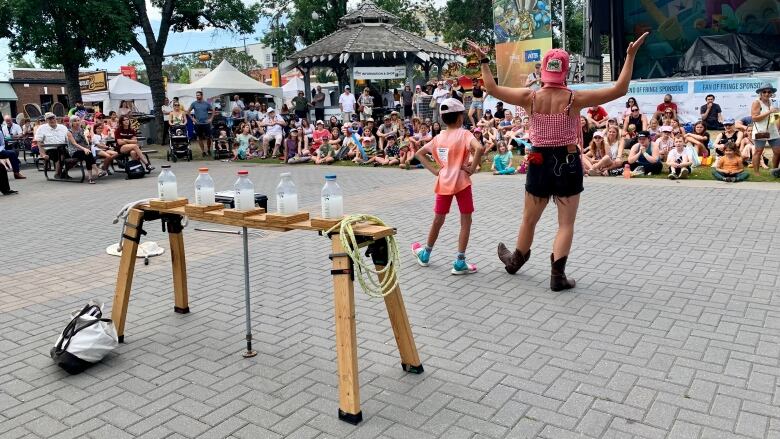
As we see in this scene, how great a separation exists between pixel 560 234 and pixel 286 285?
259cm

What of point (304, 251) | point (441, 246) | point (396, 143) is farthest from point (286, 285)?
point (396, 143)

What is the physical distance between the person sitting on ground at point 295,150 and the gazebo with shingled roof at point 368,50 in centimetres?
762

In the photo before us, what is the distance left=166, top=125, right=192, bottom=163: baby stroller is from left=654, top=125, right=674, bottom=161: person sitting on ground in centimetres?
1373

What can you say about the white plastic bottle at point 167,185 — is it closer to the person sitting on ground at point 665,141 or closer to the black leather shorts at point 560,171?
the black leather shorts at point 560,171

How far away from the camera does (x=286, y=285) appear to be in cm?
621

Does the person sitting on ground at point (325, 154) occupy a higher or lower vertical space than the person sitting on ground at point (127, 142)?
lower

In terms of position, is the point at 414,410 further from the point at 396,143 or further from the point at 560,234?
the point at 396,143

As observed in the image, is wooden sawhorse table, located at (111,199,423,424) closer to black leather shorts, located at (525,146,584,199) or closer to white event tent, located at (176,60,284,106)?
black leather shorts, located at (525,146,584,199)

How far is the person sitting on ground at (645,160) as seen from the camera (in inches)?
511

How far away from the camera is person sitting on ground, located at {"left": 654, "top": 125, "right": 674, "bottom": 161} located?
13539mm

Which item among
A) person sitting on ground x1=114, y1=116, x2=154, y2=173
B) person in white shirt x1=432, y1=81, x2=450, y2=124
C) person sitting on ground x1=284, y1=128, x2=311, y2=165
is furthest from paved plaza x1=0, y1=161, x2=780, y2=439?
person in white shirt x1=432, y1=81, x2=450, y2=124

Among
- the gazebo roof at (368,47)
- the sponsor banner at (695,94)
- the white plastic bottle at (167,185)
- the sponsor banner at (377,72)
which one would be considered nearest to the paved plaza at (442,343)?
the white plastic bottle at (167,185)

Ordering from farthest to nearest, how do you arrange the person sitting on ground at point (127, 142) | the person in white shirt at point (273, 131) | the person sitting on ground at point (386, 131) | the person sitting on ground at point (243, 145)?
the person sitting on ground at point (243, 145) < the person in white shirt at point (273, 131) < the person sitting on ground at point (386, 131) < the person sitting on ground at point (127, 142)

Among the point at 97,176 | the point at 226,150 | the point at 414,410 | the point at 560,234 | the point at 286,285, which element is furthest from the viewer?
the point at 226,150
